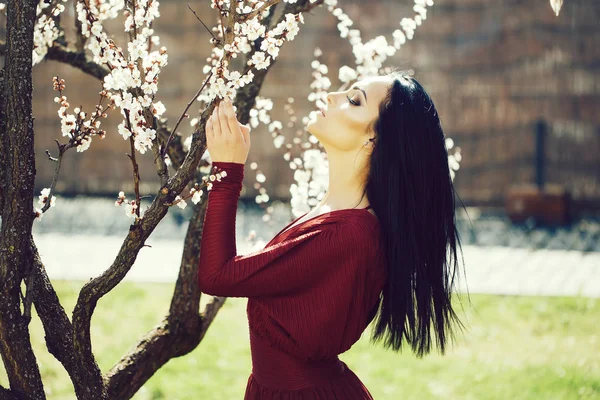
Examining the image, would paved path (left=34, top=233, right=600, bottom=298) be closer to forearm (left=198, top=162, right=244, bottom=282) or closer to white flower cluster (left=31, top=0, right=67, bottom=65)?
white flower cluster (left=31, top=0, right=67, bottom=65)

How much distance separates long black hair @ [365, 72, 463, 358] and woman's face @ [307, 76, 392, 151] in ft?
0.08

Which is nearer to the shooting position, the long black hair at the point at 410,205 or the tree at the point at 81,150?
the tree at the point at 81,150

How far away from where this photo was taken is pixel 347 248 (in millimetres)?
1918

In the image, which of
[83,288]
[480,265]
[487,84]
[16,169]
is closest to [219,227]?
[83,288]

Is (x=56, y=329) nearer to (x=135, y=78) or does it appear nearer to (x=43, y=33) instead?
(x=135, y=78)

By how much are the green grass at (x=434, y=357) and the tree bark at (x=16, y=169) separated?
1.53m

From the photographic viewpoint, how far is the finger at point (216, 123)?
1.86 m

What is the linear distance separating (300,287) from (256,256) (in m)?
0.14

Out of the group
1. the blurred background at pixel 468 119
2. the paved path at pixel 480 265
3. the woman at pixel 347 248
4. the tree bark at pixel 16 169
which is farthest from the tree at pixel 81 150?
the blurred background at pixel 468 119

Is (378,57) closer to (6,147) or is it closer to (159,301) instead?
(6,147)

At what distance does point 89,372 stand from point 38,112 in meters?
7.47

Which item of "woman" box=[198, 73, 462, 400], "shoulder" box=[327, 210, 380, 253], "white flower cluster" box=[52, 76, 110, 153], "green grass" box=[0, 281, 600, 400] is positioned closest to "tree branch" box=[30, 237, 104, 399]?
"white flower cluster" box=[52, 76, 110, 153]

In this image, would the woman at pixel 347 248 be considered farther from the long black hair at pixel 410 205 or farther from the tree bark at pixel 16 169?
the tree bark at pixel 16 169

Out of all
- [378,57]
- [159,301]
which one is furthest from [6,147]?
[159,301]
